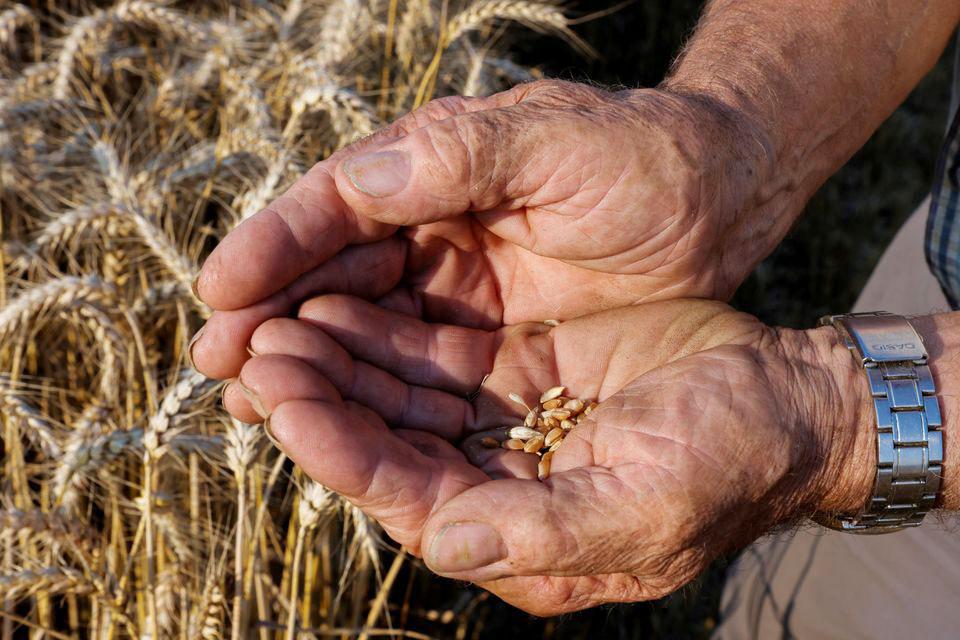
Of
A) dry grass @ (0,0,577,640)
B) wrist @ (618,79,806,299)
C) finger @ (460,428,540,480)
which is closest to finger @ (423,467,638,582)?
finger @ (460,428,540,480)

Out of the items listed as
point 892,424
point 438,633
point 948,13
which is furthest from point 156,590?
point 948,13

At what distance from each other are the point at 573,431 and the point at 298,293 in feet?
1.86

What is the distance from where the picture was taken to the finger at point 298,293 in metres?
1.56

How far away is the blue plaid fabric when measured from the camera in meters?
2.07

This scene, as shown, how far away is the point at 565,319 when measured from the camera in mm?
1969

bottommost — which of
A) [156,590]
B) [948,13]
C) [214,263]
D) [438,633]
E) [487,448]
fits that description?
[438,633]

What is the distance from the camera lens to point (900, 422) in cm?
158

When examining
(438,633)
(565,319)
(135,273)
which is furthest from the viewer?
(438,633)

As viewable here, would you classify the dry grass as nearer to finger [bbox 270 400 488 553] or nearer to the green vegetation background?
finger [bbox 270 400 488 553]

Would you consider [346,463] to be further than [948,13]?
No

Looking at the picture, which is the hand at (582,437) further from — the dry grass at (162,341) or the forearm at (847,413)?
the dry grass at (162,341)

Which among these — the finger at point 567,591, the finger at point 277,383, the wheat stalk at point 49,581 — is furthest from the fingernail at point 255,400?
the wheat stalk at point 49,581

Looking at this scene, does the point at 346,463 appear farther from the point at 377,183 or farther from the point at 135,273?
the point at 135,273

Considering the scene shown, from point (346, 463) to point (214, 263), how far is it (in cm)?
44
